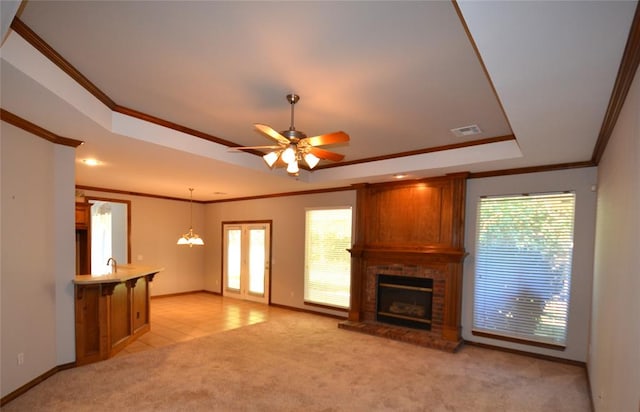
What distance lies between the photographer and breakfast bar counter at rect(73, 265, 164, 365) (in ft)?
13.0

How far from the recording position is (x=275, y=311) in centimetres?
731

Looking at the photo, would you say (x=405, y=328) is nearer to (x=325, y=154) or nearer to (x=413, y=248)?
(x=413, y=248)

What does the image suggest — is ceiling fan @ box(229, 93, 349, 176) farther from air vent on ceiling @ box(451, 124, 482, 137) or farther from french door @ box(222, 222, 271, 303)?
french door @ box(222, 222, 271, 303)

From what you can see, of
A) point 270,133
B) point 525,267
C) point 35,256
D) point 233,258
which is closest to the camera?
point 270,133

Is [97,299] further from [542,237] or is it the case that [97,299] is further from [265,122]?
[542,237]

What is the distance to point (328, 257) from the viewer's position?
6.98 m

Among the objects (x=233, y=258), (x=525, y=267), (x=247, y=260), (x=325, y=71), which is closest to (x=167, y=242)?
(x=233, y=258)

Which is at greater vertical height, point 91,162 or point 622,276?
point 91,162

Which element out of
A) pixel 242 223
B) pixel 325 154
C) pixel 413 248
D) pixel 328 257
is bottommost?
pixel 328 257

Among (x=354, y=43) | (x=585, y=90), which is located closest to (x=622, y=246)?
(x=585, y=90)

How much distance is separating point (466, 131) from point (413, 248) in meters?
2.35

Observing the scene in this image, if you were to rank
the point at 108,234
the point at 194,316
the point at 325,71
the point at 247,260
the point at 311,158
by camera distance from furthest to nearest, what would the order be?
the point at 108,234, the point at 247,260, the point at 194,316, the point at 311,158, the point at 325,71

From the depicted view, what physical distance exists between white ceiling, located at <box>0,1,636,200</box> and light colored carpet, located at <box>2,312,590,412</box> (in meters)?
2.62

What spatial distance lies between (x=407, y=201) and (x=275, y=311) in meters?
3.76
